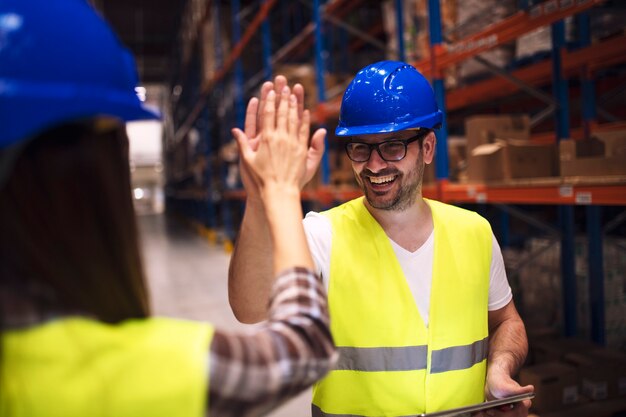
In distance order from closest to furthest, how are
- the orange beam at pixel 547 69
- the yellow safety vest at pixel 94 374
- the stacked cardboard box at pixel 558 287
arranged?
the yellow safety vest at pixel 94 374, the orange beam at pixel 547 69, the stacked cardboard box at pixel 558 287

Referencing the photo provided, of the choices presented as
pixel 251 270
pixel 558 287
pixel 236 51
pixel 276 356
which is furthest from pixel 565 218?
pixel 236 51

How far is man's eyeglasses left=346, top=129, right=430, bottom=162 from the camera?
70.4 inches

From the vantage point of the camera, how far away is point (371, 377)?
160 centimetres

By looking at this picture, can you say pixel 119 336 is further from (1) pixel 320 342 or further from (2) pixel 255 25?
(2) pixel 255 25

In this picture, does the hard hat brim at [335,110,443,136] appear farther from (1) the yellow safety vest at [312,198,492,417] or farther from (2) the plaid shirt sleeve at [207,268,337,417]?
(2) the plaid shirt sleeve at [207,268,337,417]

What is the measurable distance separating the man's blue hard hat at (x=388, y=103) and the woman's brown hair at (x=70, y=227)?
1.05m

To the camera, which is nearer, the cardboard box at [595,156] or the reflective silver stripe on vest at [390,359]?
the reflective silver stripe on vest at [390,359]

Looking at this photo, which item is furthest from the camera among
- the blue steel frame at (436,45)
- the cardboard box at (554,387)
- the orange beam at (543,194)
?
the blue steel frame at (436,45)

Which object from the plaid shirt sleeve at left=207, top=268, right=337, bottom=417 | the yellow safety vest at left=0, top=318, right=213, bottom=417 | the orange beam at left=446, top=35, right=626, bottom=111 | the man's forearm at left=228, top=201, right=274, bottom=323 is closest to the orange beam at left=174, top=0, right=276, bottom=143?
the orange beam at left=446, top=35, right=626, bottom=111

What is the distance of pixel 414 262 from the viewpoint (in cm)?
172

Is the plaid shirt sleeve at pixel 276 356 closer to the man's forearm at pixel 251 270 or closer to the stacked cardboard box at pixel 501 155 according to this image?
the man's forearm at pixel 251 270

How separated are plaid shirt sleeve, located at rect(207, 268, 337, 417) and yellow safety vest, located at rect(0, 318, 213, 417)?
3 cm

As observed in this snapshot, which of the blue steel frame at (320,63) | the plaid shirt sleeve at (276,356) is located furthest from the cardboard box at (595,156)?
the blue steel frame at (320,63)

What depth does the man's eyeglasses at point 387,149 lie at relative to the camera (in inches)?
70.4
